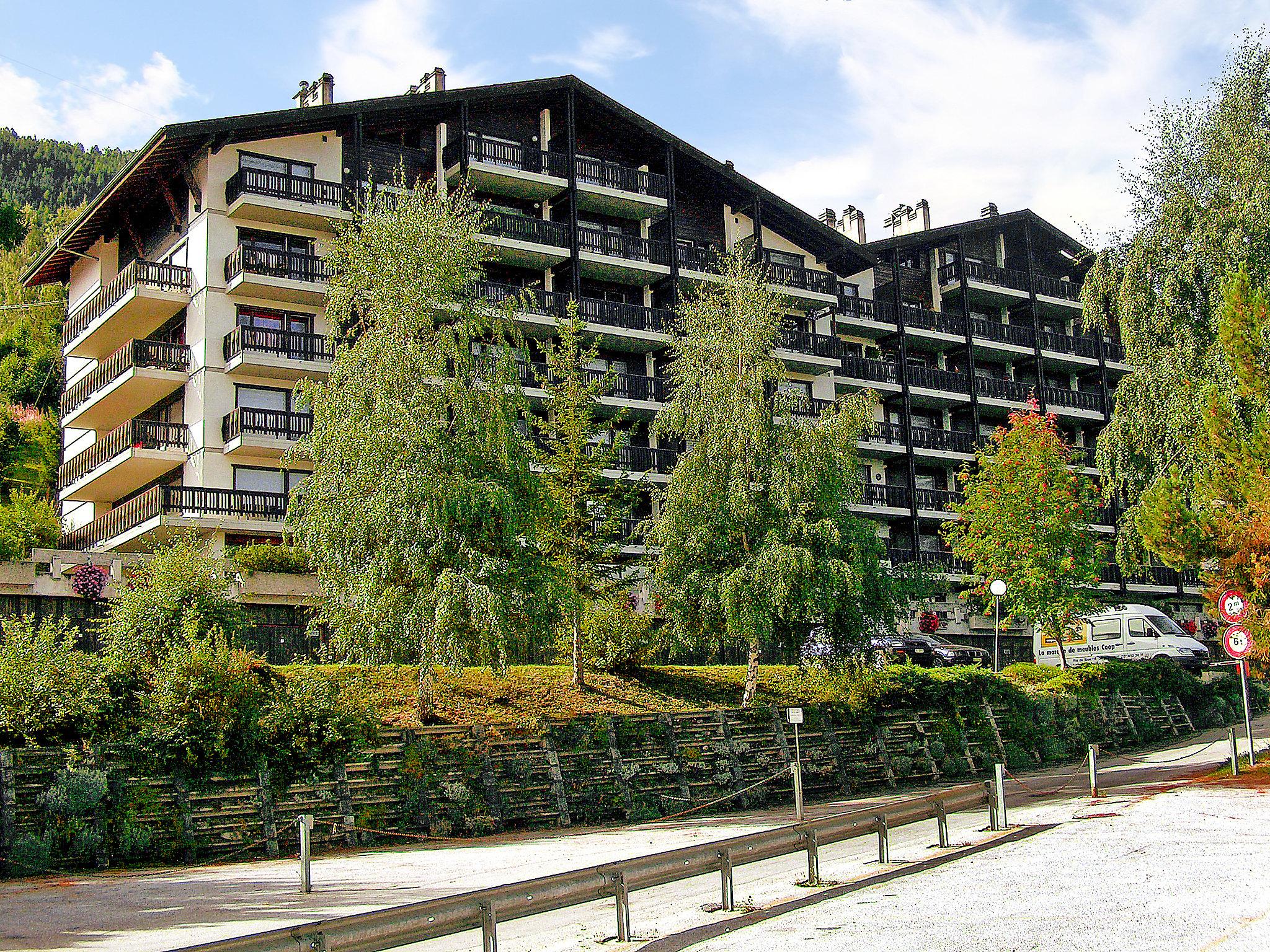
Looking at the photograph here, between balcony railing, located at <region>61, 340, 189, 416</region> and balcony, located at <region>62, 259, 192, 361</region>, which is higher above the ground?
balcony, located at <region>62, 259, 192, 361</region>

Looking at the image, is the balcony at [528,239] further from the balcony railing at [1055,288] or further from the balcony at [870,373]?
the balcony railing at [1055,288]

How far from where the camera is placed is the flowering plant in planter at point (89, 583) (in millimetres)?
28234

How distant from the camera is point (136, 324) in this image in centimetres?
4159

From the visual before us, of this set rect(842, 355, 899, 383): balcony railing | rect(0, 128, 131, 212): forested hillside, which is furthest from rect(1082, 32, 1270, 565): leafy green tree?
rect(0, 128, 131, 212): forested hillside

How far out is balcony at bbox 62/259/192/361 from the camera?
3909cm

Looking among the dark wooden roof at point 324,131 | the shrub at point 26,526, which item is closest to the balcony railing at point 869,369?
the dark wooden roof at point 324,131

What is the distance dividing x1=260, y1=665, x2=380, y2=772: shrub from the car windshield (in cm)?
2725

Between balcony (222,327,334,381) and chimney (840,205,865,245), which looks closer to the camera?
balcony (222,327,334,381)

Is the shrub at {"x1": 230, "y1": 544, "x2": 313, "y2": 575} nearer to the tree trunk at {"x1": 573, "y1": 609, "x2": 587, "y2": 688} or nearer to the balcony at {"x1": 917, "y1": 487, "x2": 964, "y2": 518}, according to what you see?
the tree trunk at {"x1": 573, "y1": 609, "x2": 587, "y2": 688}

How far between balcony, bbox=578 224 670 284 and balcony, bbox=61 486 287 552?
1468 cm

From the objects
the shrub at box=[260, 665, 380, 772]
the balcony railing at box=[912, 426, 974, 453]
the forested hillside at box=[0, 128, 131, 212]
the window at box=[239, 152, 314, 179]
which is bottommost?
the shrub at box=[260, 665, 380, 772]

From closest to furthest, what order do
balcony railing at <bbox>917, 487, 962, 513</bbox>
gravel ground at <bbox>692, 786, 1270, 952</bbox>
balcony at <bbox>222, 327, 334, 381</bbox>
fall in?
gravel ground at <bbox>692, 786, 1270, 952</bbox>
balcony at <bbox>222, 327, 334, 381</bbox>
balcony railing at <bbox>917, 487, 962, 513</bbox>

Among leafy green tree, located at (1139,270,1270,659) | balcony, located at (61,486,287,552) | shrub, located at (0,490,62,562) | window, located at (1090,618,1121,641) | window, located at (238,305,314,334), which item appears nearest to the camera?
leafy green tree, located at (1139,270,1270,659)

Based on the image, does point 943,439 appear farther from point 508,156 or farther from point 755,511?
point 755,511
